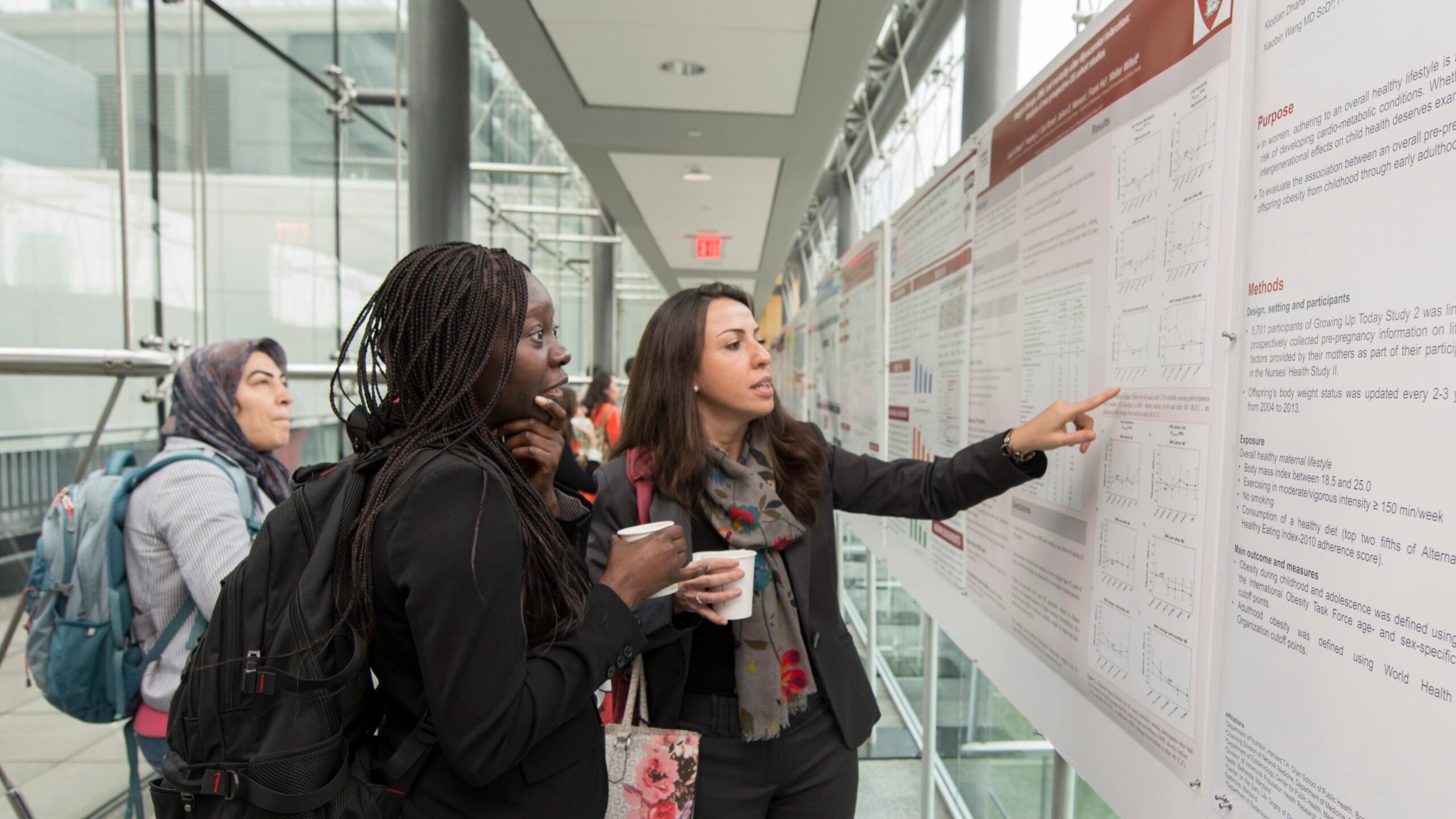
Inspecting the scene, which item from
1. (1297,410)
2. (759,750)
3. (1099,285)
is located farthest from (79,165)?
(1297,410)

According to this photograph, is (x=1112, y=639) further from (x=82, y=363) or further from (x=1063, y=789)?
(x=82, y=363)

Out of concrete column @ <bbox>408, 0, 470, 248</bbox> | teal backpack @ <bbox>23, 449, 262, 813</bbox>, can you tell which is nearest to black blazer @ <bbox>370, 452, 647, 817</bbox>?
teal backpack @ <bbox>23, 449, 262, 813</bbox>

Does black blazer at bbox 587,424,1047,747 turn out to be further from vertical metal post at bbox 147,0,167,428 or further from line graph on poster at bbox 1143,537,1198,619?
vertical metal post at bbox 147,0,167,428

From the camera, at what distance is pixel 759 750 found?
1.58 metres

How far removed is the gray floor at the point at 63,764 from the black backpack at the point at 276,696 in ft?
7.94

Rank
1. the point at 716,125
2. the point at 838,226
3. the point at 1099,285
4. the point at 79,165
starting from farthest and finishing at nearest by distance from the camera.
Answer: the point at 838,226 < the point at 716,125 < the point at 79,165 < the point at 1099,285

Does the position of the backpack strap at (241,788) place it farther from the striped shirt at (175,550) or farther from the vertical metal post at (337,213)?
the vertical metal post at (337,213)

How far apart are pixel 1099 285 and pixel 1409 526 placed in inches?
24.9

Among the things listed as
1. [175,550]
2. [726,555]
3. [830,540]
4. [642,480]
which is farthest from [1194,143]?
[175,550]

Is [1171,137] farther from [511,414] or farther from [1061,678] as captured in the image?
[511,414]

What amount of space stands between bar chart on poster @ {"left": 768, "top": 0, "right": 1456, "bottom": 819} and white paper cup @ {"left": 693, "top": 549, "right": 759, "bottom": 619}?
554mm

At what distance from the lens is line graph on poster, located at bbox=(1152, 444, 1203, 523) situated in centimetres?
98

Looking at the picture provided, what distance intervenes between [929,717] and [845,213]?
7006mm

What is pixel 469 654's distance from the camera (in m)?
0.90
